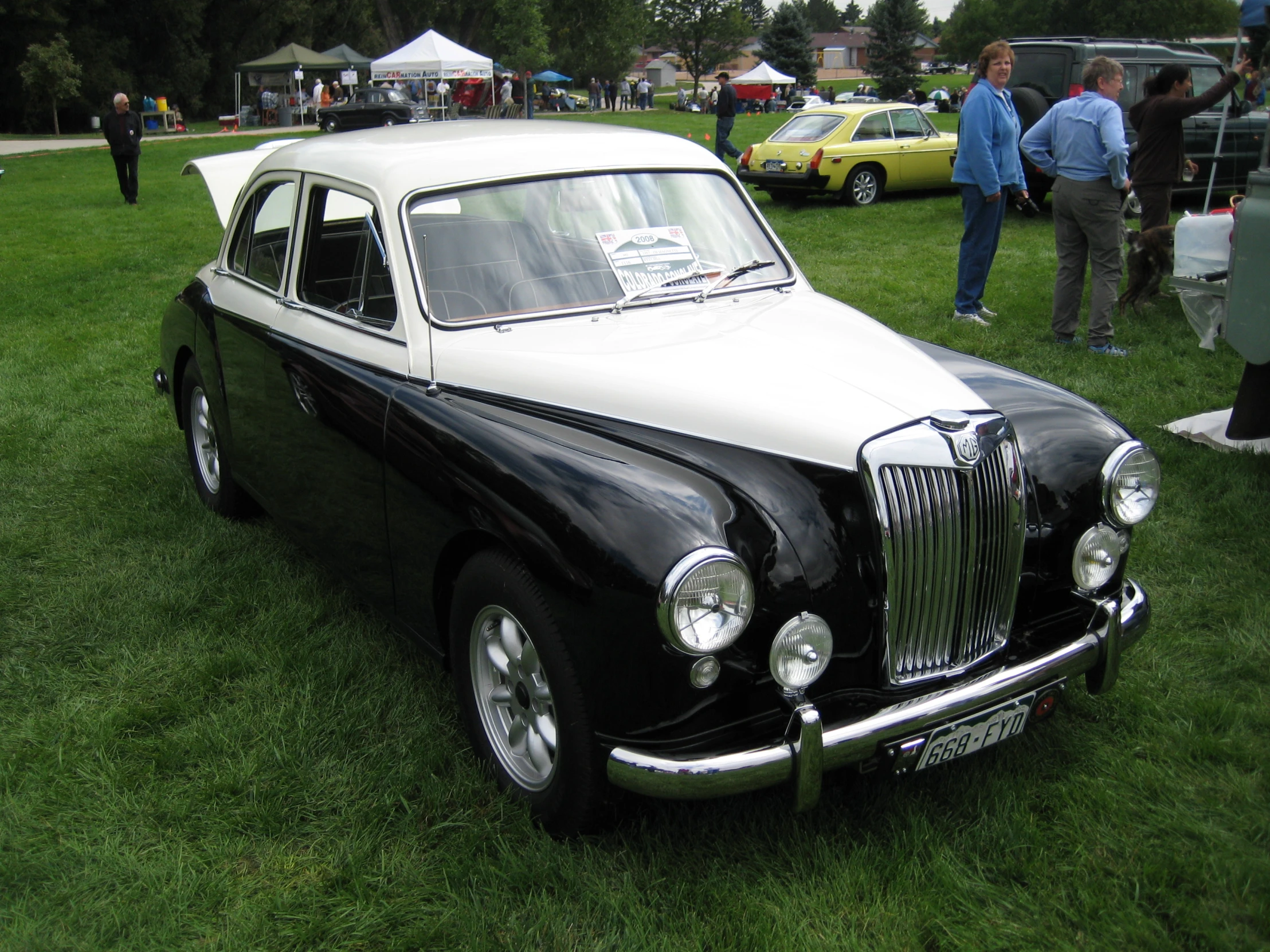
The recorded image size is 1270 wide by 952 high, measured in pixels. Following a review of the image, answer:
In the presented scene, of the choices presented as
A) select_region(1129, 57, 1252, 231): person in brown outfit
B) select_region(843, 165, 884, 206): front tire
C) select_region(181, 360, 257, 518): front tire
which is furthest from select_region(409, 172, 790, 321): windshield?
select_region(843, 165, 884, 206): front tire

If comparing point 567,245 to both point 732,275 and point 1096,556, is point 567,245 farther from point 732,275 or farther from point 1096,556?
point 1096,556

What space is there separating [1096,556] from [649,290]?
172cm

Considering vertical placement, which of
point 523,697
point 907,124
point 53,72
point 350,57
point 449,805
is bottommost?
point 449,805

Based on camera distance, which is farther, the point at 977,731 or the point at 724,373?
the point at 724,373

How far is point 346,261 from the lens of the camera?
3.85 metres

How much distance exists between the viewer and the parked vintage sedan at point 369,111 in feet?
120

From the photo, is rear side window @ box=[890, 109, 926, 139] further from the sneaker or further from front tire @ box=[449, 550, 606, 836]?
front tire @ box=[449, 550, 606, 836]

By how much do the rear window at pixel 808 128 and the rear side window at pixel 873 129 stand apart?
31 cm

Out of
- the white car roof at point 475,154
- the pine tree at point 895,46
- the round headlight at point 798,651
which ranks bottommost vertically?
the round headlight at point 798,651

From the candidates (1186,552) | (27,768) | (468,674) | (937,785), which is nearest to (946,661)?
(937,785)

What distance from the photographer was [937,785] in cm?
311

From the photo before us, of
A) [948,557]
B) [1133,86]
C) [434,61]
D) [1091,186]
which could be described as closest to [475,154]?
[948,557]

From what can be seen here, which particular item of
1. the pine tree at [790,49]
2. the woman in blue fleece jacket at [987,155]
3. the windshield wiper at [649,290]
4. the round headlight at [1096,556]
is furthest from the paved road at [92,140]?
the pine tree at [790,49]

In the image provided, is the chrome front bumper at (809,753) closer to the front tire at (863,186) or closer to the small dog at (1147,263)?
the small dog at (1147,263)
